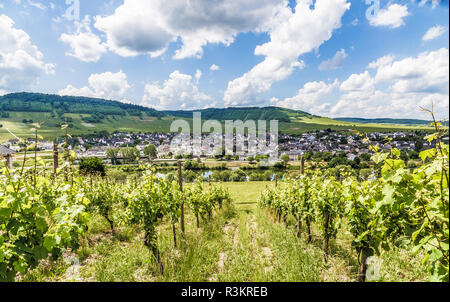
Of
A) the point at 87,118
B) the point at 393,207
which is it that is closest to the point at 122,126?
the point at 87,118

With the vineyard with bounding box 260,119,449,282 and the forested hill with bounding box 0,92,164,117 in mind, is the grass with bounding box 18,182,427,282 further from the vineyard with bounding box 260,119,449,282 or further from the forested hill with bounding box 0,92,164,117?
the forested hill with bounding box 0,92,164,117

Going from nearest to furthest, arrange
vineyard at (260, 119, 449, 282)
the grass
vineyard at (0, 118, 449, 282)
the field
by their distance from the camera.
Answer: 1. vineyard at (260, 119, 449, 282)
2. vineyard at (0, 118, 449, 282)
3. the grass
4. the field

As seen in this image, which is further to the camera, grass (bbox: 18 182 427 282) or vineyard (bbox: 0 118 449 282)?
grass (bbox: 18 182 427 282)

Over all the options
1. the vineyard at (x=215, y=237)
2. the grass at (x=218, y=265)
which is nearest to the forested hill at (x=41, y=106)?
the grass at (x=218, y=265)

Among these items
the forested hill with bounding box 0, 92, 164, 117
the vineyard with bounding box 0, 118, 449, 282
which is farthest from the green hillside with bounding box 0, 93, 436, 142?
the vineyard with bounding box 0, 118, 449, 282

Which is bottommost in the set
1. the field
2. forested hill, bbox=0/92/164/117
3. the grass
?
the grass

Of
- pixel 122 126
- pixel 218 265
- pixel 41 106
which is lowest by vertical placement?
pixel 218 265

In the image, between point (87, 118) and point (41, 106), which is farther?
point (41, 106)

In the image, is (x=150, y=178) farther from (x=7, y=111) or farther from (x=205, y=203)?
(x=7, y=111)

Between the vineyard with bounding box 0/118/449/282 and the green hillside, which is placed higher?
the green hillside

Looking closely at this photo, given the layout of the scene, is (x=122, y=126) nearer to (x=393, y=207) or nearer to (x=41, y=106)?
(x=41, y=106)

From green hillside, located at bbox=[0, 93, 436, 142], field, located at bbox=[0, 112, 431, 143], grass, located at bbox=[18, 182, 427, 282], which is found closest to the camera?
grass, located at bbox=[18, 182, 427, 282]

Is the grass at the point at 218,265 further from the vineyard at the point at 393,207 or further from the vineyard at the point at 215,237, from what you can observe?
the vineyard at the point at 393,207
